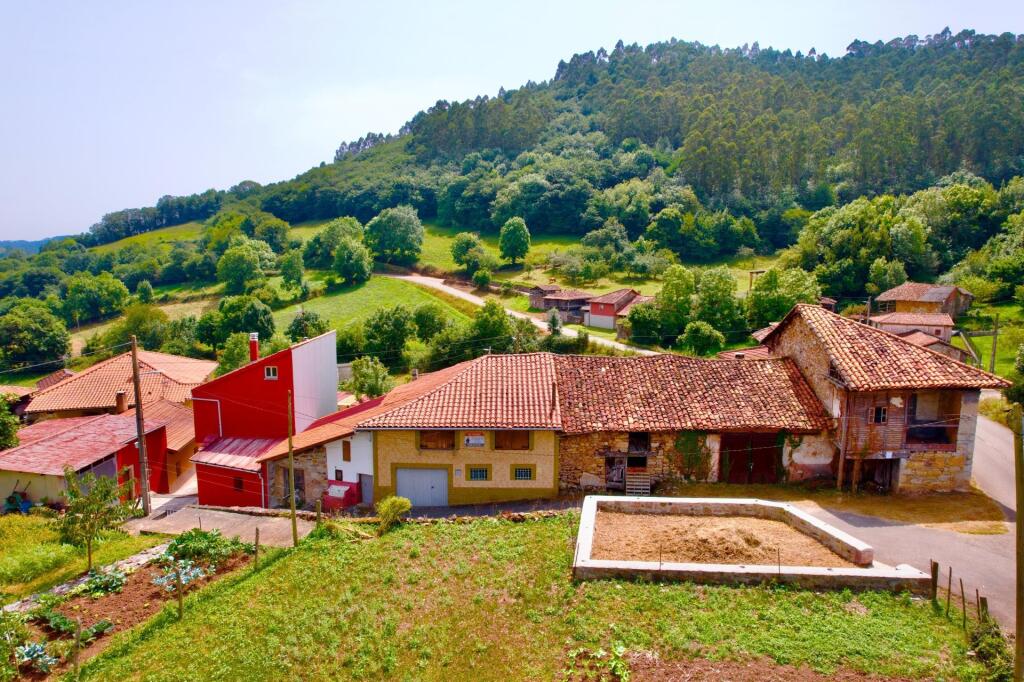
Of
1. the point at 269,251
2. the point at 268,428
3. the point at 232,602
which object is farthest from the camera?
the point at 269,251

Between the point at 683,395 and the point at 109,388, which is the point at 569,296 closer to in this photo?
the point at 109,388

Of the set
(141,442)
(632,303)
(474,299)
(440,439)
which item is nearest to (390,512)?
(440,439)

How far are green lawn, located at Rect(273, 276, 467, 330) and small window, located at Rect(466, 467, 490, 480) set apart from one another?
150 ft

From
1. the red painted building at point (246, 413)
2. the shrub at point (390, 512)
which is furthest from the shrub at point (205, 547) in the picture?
the red painted building at point (246, 413)

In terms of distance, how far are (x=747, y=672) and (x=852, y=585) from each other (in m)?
4.57

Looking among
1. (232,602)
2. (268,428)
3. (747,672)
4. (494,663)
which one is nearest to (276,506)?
(268,428)

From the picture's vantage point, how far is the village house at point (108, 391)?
40844 mm

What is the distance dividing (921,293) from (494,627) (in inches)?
2260

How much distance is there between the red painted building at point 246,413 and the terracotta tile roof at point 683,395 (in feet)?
39.0

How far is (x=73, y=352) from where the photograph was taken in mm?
77750

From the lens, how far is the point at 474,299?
79.4 meters

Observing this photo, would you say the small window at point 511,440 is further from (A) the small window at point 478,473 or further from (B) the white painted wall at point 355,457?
(B) the white painted wall at point 355,457

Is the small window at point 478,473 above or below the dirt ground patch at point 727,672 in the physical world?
below

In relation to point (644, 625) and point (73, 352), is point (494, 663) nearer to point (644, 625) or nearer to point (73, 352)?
point (644, 625)
